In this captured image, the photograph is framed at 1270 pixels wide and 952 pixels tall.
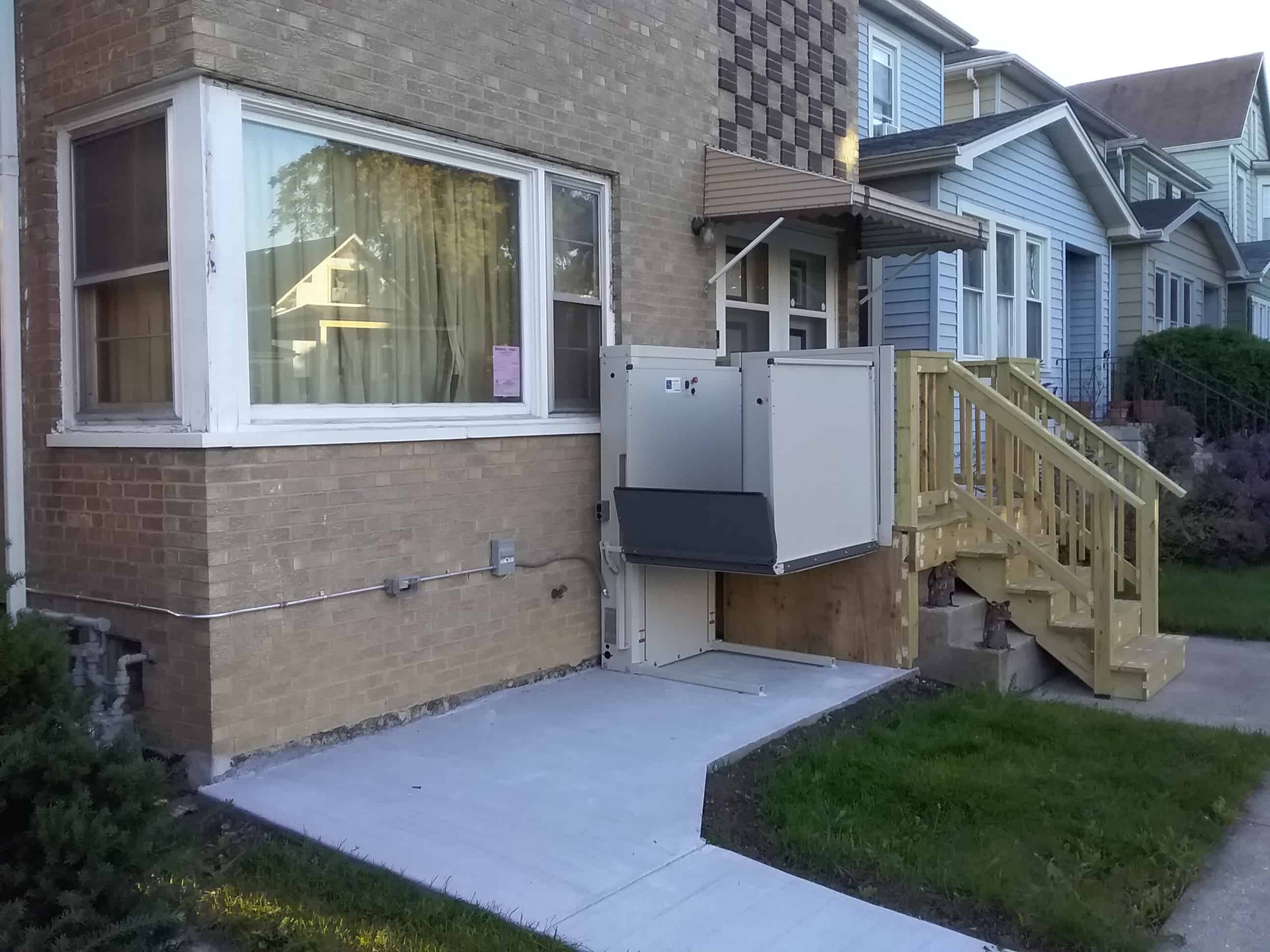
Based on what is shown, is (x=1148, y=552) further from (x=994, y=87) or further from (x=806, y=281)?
(x=994, y=87)

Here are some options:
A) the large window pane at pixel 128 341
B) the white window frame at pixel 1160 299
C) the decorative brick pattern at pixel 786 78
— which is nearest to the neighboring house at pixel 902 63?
the decorative brick pattern at pixel 786 78

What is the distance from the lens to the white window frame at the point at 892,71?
49.0ft

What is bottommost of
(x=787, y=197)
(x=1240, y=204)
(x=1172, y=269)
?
(x=787, y=197)

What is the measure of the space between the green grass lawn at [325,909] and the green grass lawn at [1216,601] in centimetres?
673

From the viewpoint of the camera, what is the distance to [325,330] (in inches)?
220

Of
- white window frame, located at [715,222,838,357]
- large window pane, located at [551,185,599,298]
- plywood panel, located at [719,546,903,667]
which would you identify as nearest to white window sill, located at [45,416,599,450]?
large window pane, located at [551,185,599,298]

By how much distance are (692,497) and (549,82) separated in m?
2.46

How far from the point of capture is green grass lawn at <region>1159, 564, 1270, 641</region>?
859 cm

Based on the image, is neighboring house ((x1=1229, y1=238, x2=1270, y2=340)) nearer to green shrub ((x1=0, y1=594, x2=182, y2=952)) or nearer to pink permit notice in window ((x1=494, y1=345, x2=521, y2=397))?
pink permit notice in window ((x1=494, y1=345, x2=521, y2=397))

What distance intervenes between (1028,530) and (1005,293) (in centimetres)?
680

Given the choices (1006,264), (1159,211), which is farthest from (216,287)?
(1159,211)

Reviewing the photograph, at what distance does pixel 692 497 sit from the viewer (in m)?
6.23

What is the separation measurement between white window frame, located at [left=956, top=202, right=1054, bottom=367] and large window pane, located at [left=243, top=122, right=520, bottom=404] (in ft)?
23.3

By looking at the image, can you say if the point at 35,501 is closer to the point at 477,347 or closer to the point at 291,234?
the point at 291,234
